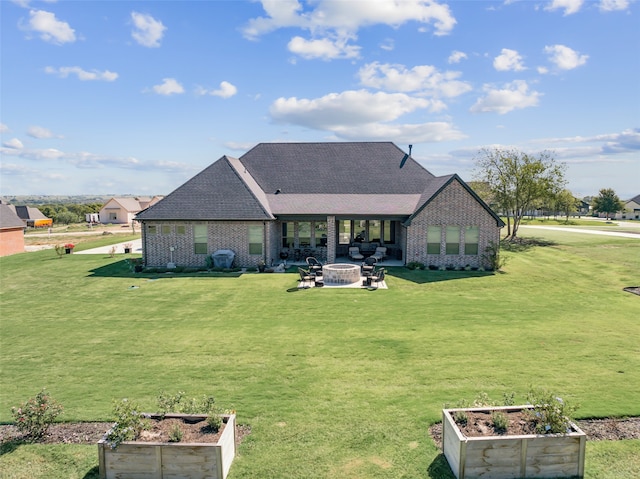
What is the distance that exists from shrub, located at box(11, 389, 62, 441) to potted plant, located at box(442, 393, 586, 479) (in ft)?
24.8

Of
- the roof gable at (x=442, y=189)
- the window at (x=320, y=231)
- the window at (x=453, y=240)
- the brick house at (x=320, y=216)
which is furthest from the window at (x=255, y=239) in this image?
the window at (x=453, y=240)

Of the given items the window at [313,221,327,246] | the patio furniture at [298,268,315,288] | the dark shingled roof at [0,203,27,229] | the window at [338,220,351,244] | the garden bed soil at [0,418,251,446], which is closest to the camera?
the garden bed soil at [0,418,251,446]

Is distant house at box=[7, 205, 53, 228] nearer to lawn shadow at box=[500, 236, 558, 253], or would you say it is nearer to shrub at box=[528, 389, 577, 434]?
lawn shadow at box=[500, 236, 558, 253]

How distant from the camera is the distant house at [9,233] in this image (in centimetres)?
3491

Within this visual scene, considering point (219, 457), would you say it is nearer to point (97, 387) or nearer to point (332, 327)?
point (97, 387)

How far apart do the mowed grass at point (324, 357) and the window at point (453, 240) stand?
3795mm

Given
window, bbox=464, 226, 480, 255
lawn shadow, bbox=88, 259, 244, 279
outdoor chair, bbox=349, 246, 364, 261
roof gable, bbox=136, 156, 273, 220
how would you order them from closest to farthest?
lawn shadow, bbox=88, 259, 244, 279
roof gable, bbox=136, 156, 273, 220
window, bbox=464, 226, 480, 255
outdoor chair, bbox=349, 246, 364, 261

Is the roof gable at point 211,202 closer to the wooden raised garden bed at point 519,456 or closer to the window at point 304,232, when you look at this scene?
the window at point 304,232

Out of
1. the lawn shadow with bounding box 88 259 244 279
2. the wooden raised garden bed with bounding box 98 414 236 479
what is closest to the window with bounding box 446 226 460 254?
the lawn shadow with bounding box 88 259 244 279

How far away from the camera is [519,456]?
21.4ft

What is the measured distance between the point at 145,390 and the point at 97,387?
50.2 inches

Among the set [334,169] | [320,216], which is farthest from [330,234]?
[334,169]

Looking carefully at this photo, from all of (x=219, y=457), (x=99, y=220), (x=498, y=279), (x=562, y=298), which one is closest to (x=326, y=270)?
(x=498, y=279)

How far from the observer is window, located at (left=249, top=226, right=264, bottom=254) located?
25.1 metres
